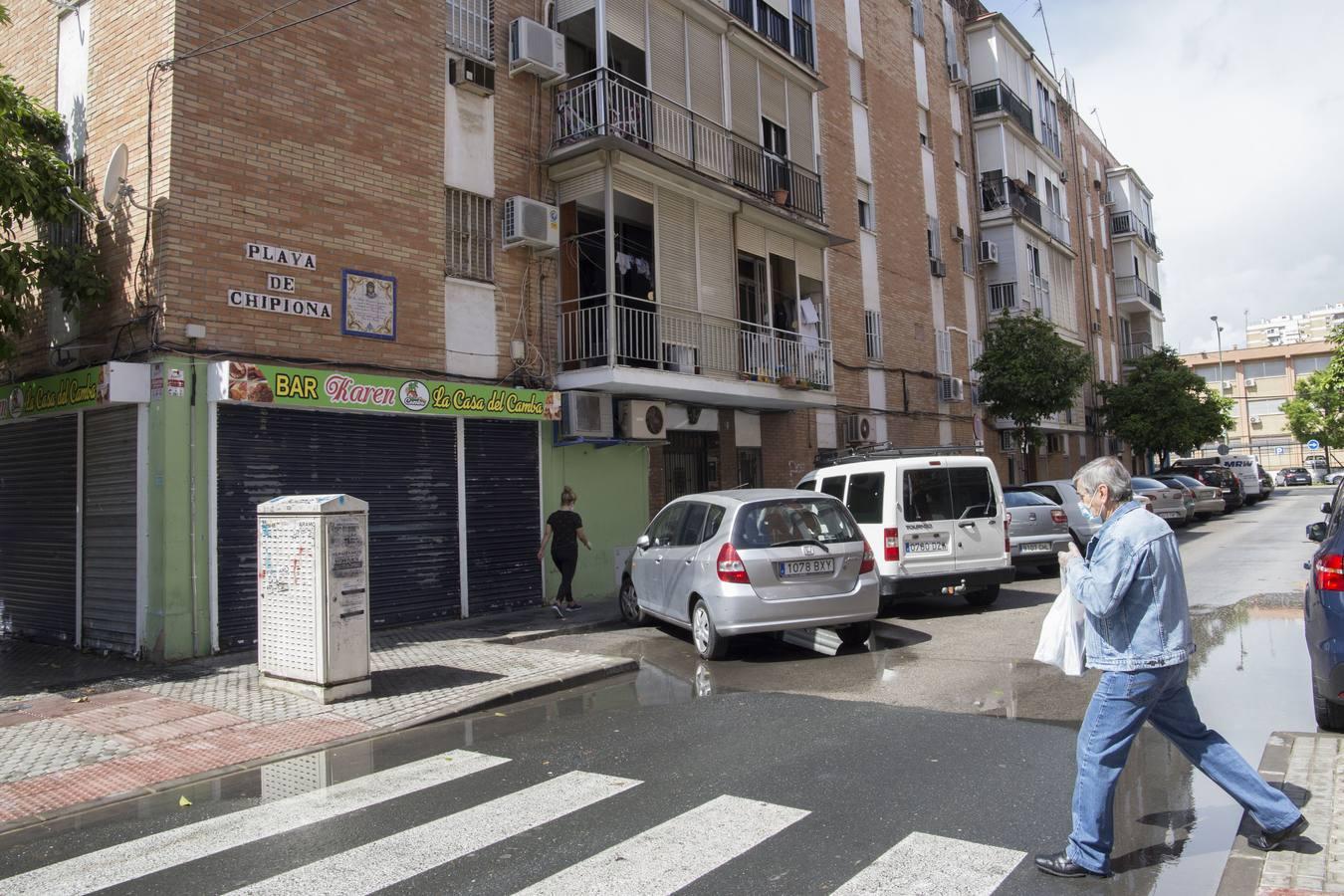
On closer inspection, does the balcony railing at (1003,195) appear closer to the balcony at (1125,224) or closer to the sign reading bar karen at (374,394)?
the balcony at (1125,224)

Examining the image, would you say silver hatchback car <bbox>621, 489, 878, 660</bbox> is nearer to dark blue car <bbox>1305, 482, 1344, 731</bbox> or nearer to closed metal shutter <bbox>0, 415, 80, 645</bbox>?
dark blue car <bbox>1305, 482, 1344, 731</bbox>

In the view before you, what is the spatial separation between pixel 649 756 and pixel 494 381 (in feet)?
26.8

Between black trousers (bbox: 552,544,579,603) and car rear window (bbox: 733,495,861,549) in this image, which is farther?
black trousers (bbox: 552,544,579,603)

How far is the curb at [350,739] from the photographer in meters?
5.20

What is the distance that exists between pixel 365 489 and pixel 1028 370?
57.8ft

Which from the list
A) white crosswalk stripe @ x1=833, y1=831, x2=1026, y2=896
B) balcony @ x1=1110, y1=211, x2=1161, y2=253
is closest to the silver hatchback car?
white crosswalk stripe @ x1=833, y1=831, x2=1026, y2=896

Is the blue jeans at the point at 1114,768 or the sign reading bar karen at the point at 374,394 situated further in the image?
the sign reading bar karen at the point at 374,394

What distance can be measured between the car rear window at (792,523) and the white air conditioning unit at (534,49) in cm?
815

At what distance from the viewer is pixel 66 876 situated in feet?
13.9

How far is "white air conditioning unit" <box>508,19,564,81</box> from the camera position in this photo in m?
13.4

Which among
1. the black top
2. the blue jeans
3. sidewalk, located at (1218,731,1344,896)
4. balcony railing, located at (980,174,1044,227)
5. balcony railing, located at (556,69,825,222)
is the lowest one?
sidewalk, located at (1218,731,1344,896)

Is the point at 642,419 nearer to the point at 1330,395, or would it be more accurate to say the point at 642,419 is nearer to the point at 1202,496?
the point at 1202,496

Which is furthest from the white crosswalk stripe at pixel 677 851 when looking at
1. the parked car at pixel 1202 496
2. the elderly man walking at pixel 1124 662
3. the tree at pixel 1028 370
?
the parked car at pixel 1202 496

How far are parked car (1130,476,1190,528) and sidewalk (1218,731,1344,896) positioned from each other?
739 inches
